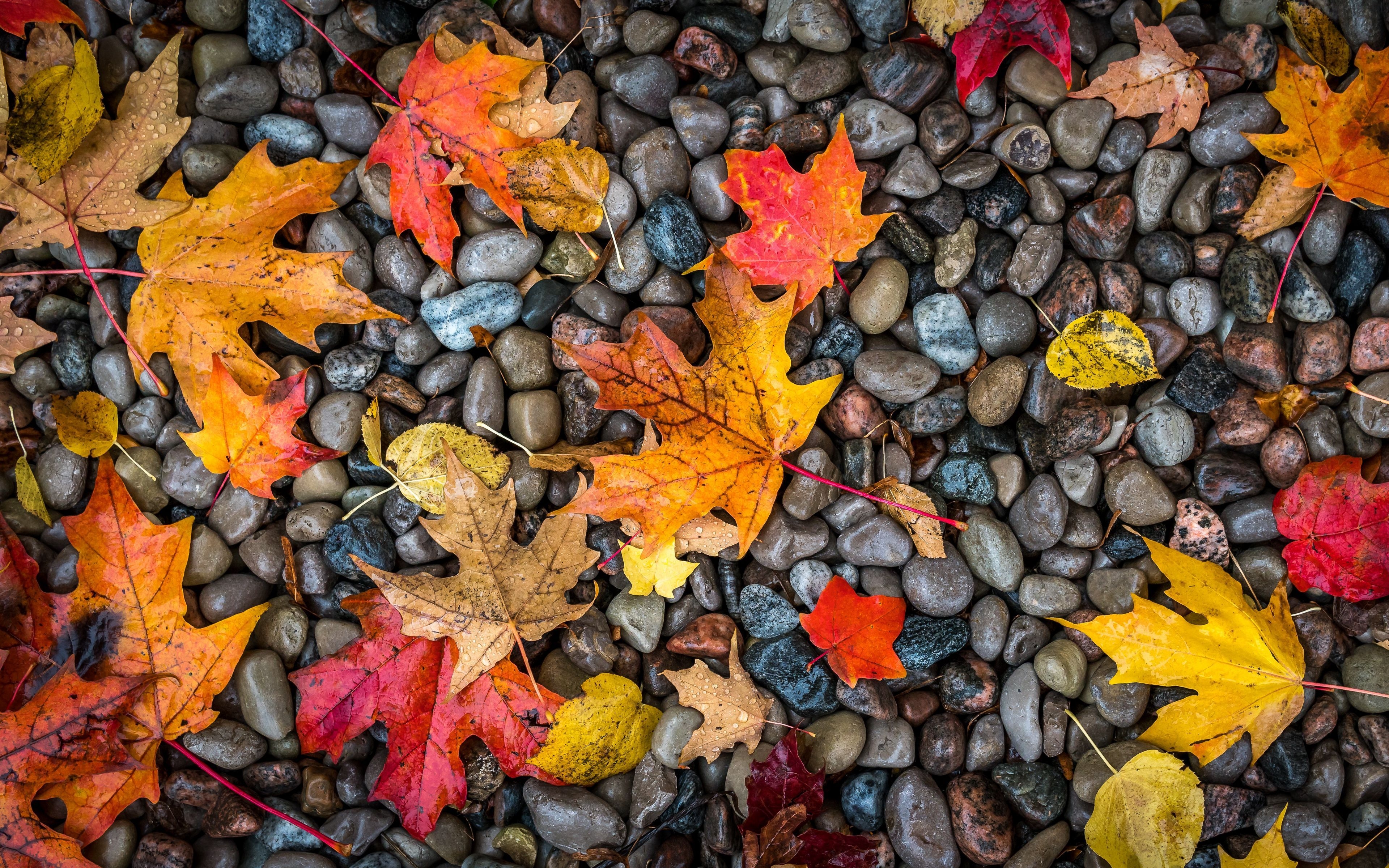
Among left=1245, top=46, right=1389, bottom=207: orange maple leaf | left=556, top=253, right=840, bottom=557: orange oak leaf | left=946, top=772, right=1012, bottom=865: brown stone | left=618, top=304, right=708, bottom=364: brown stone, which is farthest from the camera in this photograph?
left=618, top=304, right=708, bottom=364: brown stone

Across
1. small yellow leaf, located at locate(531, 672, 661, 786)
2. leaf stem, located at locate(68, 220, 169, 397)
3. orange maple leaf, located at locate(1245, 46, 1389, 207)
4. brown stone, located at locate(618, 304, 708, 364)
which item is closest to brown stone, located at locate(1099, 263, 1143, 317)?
orange maple leaf, located at locate(1245, 46, 1389, 207)

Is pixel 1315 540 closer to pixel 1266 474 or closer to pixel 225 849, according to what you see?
pixel 1266 474

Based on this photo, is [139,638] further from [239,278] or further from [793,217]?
[793,217]

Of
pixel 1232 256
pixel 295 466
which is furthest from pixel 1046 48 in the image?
pixel 295 466

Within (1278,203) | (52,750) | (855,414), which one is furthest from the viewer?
(855,414)

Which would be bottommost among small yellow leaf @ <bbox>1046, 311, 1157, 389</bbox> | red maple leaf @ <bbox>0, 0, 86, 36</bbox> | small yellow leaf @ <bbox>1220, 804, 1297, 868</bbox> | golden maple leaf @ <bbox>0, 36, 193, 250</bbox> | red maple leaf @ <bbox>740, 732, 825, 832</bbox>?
small yellow leaf @ <bbox>1220, 804, 1297, 868</bbox>

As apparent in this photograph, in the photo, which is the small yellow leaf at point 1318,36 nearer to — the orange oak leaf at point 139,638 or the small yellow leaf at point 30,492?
the orange oak leaf at point 139,638

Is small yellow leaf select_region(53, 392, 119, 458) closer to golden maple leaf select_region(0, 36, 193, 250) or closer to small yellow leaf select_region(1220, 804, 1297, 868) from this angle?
golden maple leaf select_region(0, 36, 193, 250)

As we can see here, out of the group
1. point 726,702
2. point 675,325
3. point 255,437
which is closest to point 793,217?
point 675,325
